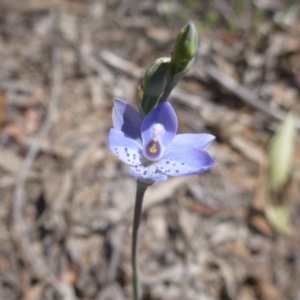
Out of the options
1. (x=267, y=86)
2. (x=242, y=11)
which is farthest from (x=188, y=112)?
(x=242, y=11)

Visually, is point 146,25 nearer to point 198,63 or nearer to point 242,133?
point 198,63

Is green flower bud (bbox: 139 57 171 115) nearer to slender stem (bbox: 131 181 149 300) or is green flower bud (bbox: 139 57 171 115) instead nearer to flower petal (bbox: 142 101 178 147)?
flower petal (bbox: 142 101 178 147)

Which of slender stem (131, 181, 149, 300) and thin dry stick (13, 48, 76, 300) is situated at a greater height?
slender stem (131, 181, 149, 300)

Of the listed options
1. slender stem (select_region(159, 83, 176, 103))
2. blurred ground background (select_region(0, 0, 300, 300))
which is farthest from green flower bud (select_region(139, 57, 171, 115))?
blurred ground background (select_region(0, 0, 300, 300))

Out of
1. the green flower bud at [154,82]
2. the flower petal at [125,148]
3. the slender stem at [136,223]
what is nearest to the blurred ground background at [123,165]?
the slender stem at [136,223]

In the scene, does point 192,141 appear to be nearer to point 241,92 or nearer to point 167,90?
point 167,90

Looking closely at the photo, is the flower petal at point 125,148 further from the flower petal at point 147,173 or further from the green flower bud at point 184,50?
the green flower bud at point 184,50

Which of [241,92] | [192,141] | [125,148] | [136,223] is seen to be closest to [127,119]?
[125,148]
